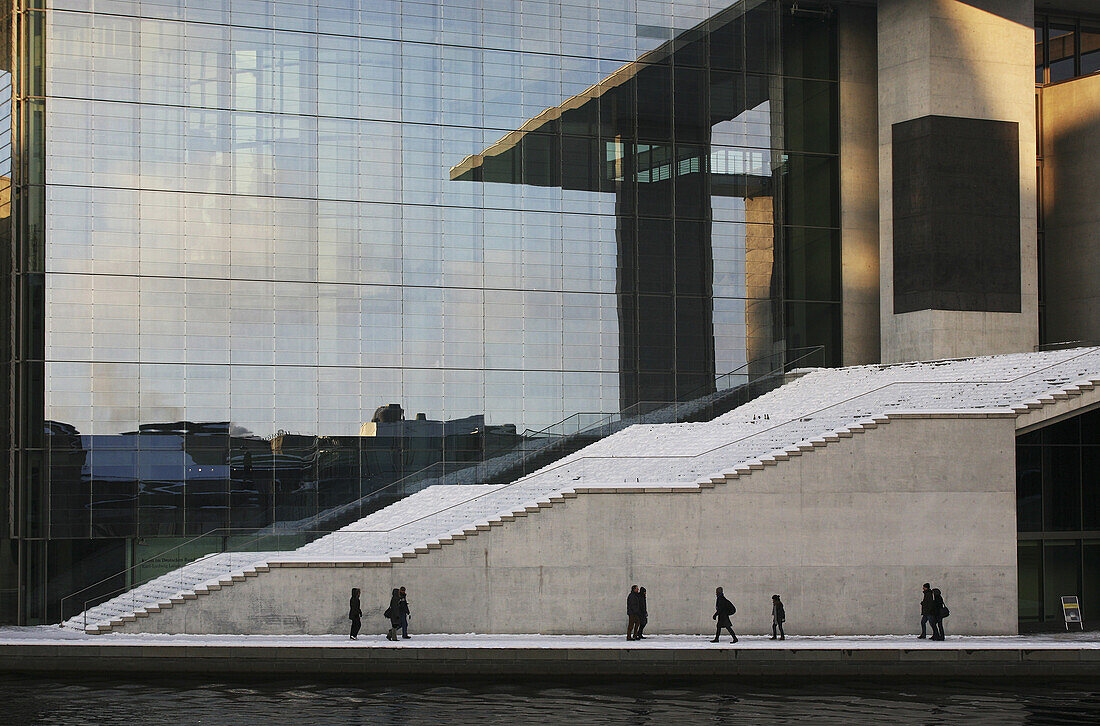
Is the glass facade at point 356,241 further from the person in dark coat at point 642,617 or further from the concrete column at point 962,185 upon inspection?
Answer: the person in dark coat at point 642,617

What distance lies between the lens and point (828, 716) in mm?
22156

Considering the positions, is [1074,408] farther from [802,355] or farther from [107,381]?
[107,381]

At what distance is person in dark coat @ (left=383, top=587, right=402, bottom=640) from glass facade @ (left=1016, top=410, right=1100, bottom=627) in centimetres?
1801

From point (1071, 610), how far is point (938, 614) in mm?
7216

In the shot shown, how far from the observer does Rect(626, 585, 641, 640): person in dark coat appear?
30.2 meters

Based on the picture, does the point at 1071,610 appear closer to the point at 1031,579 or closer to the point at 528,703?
the point at 1031,579

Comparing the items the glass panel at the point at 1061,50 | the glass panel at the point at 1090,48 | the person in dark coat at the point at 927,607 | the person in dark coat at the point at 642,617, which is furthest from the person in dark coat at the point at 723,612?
the glass panel at the point at 1090,48

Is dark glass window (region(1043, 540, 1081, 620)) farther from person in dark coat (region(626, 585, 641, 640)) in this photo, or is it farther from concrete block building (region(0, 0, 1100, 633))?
person in dark coat (region(626, 585, 641, 640))

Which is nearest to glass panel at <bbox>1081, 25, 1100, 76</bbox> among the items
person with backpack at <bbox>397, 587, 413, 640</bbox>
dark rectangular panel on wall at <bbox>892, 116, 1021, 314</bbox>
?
dark rectangular panel on wall at <bbox>892, 116, 1021, 314</bbox>

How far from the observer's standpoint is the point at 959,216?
44.0 m

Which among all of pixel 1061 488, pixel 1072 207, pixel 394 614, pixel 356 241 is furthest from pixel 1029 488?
pixel 356 241

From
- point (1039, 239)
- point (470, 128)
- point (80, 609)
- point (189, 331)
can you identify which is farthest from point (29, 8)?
point (1039, 239)

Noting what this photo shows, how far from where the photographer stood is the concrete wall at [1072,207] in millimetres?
46969

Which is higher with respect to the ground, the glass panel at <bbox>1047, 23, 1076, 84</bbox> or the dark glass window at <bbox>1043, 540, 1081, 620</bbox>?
the glass panel at <bbox>1047, 23, 1076, 84</bbox>
